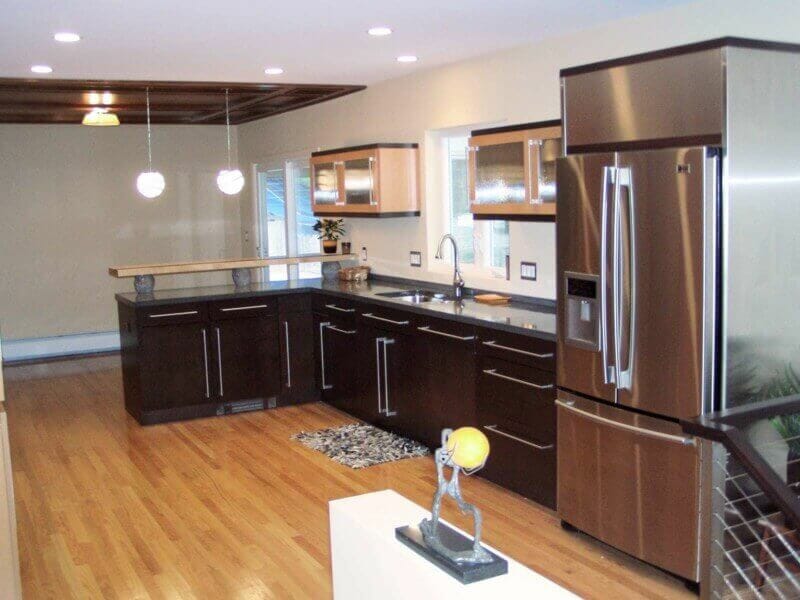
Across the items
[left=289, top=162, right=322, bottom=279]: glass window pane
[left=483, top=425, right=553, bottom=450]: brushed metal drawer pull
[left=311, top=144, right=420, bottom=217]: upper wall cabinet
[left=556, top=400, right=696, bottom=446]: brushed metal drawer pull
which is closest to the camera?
[left=556, top=400, right=696, bottom=446]: brushed metal drawer pull

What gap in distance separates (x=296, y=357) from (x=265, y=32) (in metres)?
2.94

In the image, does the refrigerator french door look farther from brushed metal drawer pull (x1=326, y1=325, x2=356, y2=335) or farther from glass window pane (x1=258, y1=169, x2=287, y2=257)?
glass window pane (x1=258, y1=169, x2=287, y2=257)

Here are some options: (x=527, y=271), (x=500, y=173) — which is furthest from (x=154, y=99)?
(x=527, y=271)

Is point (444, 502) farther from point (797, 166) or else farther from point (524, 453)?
point (797, 166)

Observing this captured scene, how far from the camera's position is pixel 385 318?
6102 mm

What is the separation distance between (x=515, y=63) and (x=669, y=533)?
3.19 meters

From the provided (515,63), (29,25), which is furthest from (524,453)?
(29,25)

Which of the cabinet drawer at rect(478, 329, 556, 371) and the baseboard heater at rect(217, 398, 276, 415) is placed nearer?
the cabinet drawer at rect(478, 329, 556, 371)

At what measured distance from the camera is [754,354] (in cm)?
369

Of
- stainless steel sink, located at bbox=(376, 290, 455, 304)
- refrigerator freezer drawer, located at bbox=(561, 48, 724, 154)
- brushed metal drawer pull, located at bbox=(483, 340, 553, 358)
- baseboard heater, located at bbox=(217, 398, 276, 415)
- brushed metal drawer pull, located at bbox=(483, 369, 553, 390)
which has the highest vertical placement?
refrigerator freezer drawer, located at bbox=(561, 48, 724, 154)

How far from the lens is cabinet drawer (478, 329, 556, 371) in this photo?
14.9ft

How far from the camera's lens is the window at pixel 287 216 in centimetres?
920

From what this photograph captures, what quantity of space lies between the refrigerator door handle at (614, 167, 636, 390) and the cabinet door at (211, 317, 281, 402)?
3.71 metres

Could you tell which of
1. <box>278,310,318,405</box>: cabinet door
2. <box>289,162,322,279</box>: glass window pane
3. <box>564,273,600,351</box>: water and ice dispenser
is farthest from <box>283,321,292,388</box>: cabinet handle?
<box>564,273,600,351</box>: water and ice dispenser
